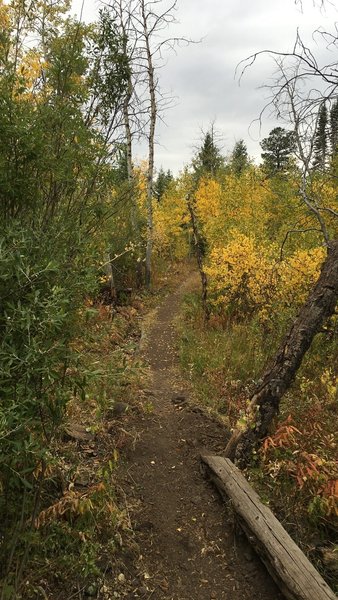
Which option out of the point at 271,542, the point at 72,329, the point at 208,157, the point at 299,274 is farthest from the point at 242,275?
the point at 208,157

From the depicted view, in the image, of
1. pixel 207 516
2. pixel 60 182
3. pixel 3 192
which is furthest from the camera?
pixel 207 516

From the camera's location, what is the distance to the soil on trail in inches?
123

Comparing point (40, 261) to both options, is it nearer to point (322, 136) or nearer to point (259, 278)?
point (322, 136)

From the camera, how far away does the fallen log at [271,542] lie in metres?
2.78

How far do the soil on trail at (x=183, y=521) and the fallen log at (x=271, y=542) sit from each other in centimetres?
20

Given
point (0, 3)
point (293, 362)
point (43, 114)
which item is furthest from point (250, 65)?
point (0, 3)

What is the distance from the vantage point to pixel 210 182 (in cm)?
2712

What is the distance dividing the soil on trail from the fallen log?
20 cm

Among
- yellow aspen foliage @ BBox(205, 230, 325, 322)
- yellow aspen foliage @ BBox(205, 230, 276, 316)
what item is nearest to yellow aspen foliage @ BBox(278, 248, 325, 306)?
yellow aspen foliage @ BBox(205, 230, 325, 322)

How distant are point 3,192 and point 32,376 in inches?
42.7

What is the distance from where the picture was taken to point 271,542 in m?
3.14

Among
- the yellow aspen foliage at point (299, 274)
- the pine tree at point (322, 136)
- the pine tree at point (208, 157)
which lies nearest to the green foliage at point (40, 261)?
the pine tree at point (322, 136)

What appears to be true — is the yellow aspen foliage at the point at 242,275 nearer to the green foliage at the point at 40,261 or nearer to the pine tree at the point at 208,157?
the green foliage at the point at 40,261

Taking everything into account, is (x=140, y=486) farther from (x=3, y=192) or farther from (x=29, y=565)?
(x=3, y=192)
